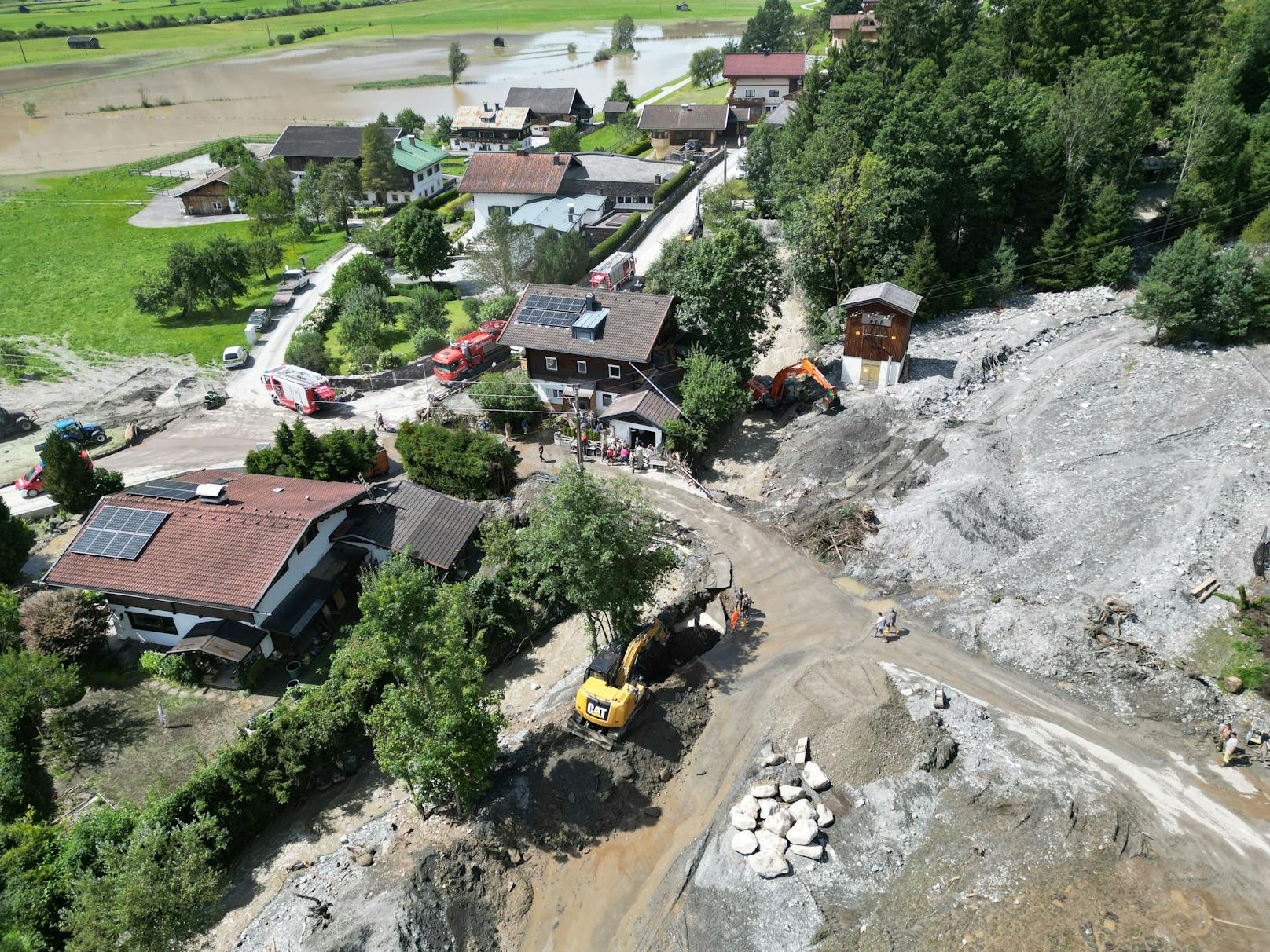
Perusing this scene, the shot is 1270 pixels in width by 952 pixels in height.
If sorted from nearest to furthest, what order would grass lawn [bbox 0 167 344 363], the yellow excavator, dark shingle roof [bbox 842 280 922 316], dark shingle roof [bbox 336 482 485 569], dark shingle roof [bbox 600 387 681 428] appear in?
the yellow excavator, dark shingle roof [bbox 336 482 485 569], dark shingle roof [bbox 600 387 681 428], dark shingle roof [bbox 842 280 922 316], grass lawn [bbox 0 167 344 363]

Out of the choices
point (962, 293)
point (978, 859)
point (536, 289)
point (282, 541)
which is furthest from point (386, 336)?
point (978, 859)

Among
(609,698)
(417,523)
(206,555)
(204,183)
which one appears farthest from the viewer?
(204,183)

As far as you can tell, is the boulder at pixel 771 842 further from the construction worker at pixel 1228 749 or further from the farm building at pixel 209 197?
the farm building at pixel 209 197

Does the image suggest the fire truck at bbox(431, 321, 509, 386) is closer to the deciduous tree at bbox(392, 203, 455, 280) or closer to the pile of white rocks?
the deciduous tree at bbox(392, 203, 455, 280)

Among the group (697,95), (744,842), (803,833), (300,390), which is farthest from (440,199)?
(803,833)

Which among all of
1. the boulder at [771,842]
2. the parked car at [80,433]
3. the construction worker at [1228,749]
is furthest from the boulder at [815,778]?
the parked car at [80,433]

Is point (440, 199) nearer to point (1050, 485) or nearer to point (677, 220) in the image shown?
point (677, 220)

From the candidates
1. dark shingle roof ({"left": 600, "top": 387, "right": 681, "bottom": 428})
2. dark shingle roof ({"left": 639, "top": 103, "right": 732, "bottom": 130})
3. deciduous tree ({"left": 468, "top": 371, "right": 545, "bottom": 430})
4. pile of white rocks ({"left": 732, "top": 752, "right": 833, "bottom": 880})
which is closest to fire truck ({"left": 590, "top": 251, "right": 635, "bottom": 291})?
deciduous tree ({"left": 468, "top": 371, "right": 545, "bottom": 430})
